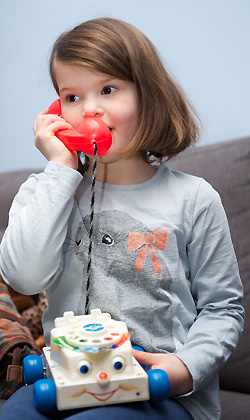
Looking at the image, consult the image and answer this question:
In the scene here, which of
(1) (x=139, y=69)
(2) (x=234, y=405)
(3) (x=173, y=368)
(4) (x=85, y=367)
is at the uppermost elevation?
(1) (x=139, y=69)

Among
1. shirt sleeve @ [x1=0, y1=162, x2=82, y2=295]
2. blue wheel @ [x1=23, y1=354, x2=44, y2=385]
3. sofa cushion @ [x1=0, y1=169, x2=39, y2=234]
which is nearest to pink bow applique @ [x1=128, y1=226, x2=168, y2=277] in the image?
shirt sleeve @ [x1=0, y1=162, x2=82, y2=295]

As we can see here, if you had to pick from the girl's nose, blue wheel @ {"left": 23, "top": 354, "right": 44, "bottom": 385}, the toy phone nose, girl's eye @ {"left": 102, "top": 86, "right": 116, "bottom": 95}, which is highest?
girl's eye @ {"left": 102, "top": 86, "right": 116, "bottom": 95}

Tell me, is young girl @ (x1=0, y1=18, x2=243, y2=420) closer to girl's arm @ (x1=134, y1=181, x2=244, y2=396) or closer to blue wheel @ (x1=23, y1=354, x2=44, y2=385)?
girl's arm @ (x1=134, y1=181, x2=244, y2=396)

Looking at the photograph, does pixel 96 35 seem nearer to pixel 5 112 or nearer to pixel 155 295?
pixel 155 295

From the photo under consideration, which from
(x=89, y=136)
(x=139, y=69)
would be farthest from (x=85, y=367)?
(x=139, y=69)

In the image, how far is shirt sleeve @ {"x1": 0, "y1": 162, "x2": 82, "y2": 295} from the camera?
3.09 feet

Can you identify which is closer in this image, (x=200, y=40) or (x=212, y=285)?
(x=212, y=285)

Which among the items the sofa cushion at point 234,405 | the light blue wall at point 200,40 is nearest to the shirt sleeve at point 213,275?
the sofa cushion at point 234,405

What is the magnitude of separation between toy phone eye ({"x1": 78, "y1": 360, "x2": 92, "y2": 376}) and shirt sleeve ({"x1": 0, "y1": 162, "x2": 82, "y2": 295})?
26 cm

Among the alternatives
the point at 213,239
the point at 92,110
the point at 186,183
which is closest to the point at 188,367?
the point at 213,239

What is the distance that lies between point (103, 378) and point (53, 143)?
44cm

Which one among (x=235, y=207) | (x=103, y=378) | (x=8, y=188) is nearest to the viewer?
(x=103, y=378)

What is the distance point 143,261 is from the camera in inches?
39.2

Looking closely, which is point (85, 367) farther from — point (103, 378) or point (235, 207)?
point (235, 207)
